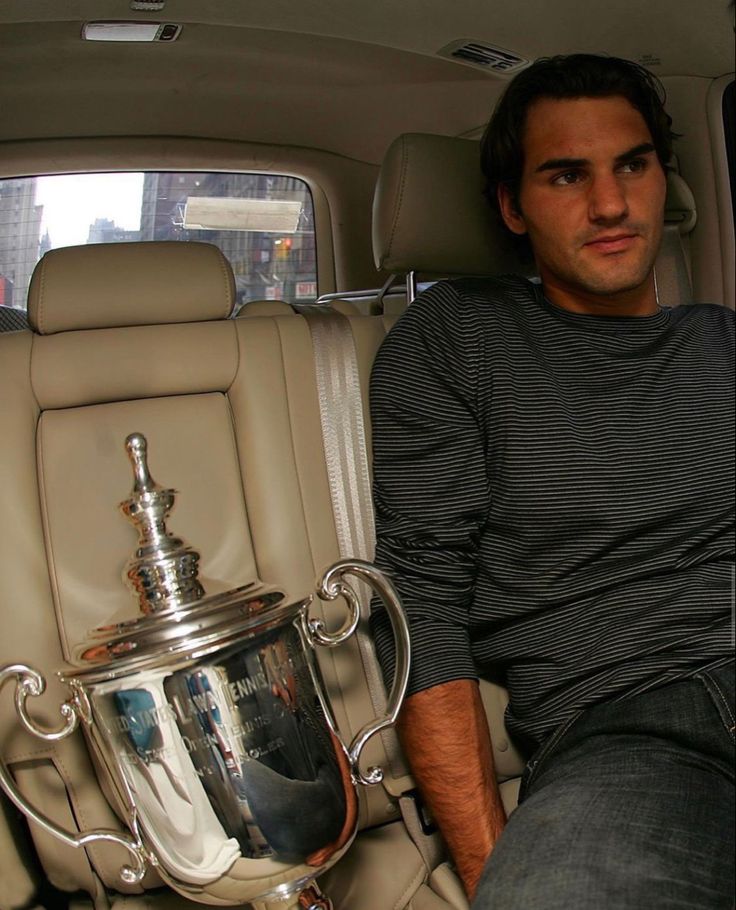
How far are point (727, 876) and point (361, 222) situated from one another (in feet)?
6.53

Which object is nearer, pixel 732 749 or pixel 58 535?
pixel 732 749

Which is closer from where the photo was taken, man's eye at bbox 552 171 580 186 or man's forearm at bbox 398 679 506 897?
man's forearm at bbox 398 679 506 897

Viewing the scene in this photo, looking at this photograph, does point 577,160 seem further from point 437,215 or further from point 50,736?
point 50,736

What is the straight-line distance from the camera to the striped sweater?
4.36ft

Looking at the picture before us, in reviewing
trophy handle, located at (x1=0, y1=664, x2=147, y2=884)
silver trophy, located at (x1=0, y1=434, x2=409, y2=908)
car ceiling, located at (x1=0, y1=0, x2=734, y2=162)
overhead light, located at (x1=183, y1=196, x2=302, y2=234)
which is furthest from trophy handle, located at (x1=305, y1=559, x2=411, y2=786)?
overhead light, located at (x1=183, y1=196, x2=302, y2=234)

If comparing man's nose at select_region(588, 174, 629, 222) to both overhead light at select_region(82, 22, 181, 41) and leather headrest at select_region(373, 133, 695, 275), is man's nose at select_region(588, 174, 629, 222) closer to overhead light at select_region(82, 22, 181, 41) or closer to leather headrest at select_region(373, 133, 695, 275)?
leather headrest at select_region(373, 133, 695, 275)

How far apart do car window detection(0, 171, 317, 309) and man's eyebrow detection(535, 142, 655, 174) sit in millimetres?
1012

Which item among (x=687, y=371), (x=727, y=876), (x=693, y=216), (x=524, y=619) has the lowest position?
(x=727, y=876)

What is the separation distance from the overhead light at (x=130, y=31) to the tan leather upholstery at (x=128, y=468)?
0.69m

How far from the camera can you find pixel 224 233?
2.60 m

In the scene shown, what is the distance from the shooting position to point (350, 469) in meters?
1.48

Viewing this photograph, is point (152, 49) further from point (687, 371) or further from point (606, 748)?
point (606, 748)

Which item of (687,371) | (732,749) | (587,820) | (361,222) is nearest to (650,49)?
(687,371)

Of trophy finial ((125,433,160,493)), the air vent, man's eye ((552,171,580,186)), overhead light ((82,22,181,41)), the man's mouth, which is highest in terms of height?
overhead light ((82,22,181,41))
